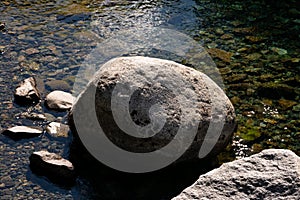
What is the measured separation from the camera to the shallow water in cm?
412

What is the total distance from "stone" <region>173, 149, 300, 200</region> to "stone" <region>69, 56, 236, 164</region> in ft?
2.27

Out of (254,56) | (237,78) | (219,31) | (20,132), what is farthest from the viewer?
(219,31)

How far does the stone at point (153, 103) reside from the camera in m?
3.68

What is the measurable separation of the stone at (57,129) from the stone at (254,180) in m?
1.58

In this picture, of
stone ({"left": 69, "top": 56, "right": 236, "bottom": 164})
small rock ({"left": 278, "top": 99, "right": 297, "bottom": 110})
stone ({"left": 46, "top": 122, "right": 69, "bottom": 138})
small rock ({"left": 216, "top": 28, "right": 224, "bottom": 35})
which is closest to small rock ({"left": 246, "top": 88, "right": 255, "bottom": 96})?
small rock ({"left": 278, "top": 99, "right": 297, "bottom": 110})

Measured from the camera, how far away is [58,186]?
3.74 m

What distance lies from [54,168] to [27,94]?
3.39 feet

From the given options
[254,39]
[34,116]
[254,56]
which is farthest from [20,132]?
[254,39]

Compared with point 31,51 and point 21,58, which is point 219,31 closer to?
point 31,51

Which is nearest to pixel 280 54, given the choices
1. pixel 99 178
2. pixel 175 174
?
pixel 175 174

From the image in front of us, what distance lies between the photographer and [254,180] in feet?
9.73

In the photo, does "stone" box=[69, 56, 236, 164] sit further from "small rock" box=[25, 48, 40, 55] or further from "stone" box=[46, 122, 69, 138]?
"small rock" box=[25, 48, 40, 55]

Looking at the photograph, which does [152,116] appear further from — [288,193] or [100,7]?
[100,7]

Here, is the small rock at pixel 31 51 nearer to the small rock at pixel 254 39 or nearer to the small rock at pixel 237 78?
the small rock at pixel 237 78
